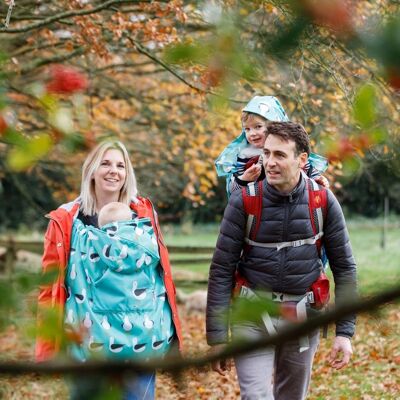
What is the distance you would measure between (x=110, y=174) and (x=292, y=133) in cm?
96

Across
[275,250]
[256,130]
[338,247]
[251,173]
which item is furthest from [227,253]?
[256,130]

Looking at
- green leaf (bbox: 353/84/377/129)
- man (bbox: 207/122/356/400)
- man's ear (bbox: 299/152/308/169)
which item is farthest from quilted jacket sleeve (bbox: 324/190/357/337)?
green leaf (bbox: 353/84/377/129)

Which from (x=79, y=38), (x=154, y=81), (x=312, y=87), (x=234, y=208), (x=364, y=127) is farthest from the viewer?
(x=154, y=81)

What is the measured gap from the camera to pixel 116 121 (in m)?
13.0

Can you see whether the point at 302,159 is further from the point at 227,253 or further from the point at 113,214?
the point at 113,214

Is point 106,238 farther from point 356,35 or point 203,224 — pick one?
point 203,224

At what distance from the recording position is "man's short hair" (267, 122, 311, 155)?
11.4 feet

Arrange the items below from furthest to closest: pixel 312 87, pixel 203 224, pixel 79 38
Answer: pixel 203 224 → pixel 312 87 → pixel 79 38

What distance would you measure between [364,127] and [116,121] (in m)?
12.0

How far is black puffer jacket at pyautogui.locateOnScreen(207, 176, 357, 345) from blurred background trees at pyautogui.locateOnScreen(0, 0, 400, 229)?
24cm

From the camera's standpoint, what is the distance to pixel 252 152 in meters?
3.81

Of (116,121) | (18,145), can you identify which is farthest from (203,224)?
(18,145)

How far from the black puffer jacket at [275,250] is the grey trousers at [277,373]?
259 mm

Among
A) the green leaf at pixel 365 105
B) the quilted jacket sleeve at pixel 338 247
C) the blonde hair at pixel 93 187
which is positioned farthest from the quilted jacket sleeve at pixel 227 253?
the green leaf at pixel 365 105
